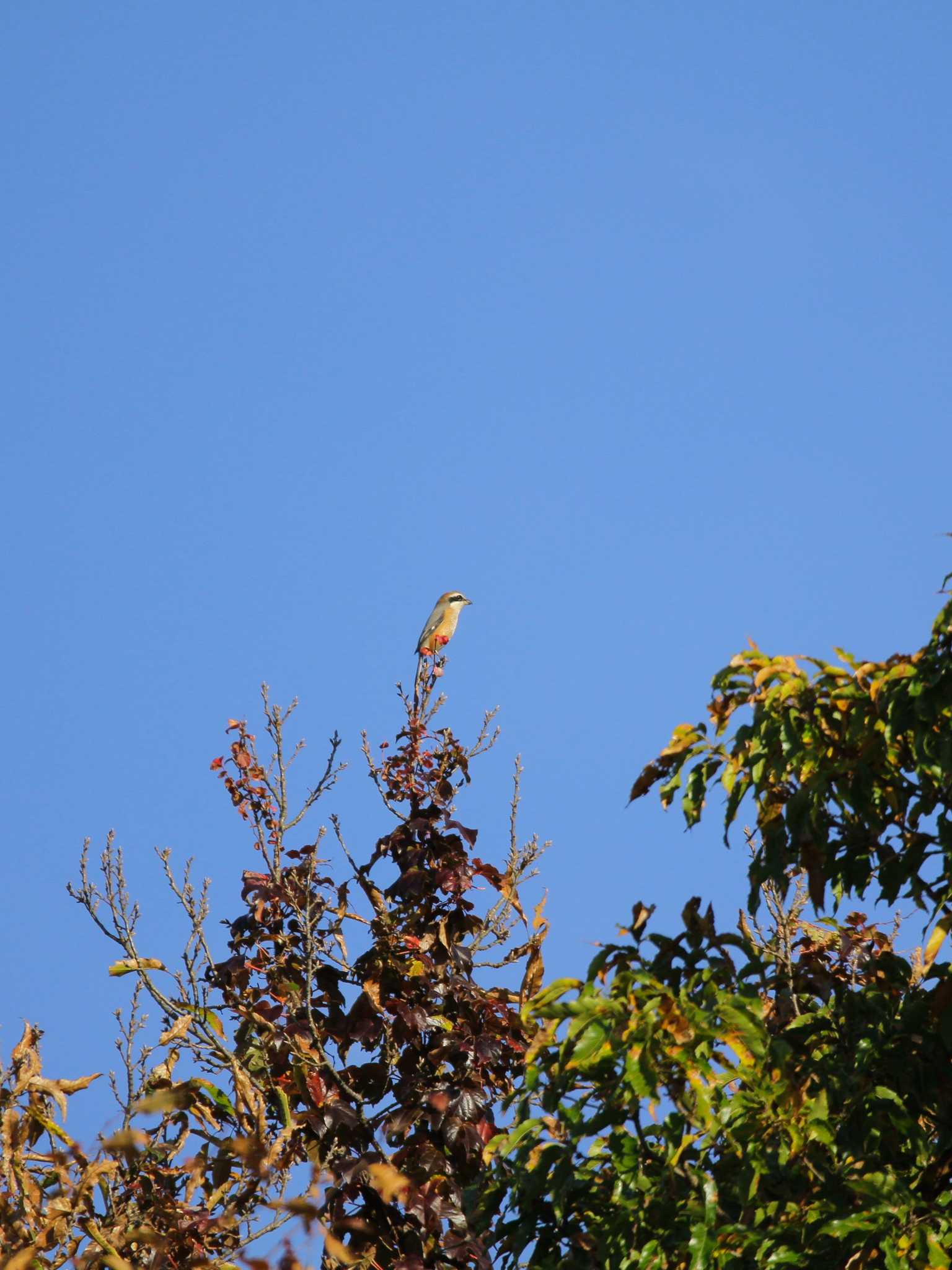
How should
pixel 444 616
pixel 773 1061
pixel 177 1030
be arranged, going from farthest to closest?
1. pixel 444 616
2. pixel 177 1030
3. pixel 773 1061

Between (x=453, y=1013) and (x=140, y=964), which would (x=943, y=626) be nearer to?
(x=453, y=1013)

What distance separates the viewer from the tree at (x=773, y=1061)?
3.93m

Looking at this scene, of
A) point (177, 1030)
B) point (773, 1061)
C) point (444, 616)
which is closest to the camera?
point (773, 1061)

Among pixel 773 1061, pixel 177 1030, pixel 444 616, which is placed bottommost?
pixel 773 1061

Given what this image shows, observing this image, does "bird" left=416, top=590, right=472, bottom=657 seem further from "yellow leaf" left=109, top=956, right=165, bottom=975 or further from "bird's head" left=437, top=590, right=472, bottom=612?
"yellow leaf" left=109, top=956, right=165, bottom=975

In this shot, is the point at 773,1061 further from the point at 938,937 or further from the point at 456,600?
the point at 456,600

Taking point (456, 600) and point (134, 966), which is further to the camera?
point (456, 600)

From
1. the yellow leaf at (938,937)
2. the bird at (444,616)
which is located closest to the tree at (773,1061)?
the yellow leaf at (938,937)

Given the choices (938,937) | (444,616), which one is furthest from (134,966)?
(444,616)

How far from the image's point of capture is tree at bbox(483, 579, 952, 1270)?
3.93 m

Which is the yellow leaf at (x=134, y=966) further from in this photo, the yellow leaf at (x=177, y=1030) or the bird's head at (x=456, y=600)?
the bird's head at (x=456, y=600)

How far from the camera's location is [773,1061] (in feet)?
13.8

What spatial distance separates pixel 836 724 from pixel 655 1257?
1669 mm

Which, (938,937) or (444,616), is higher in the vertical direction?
(444,616)
